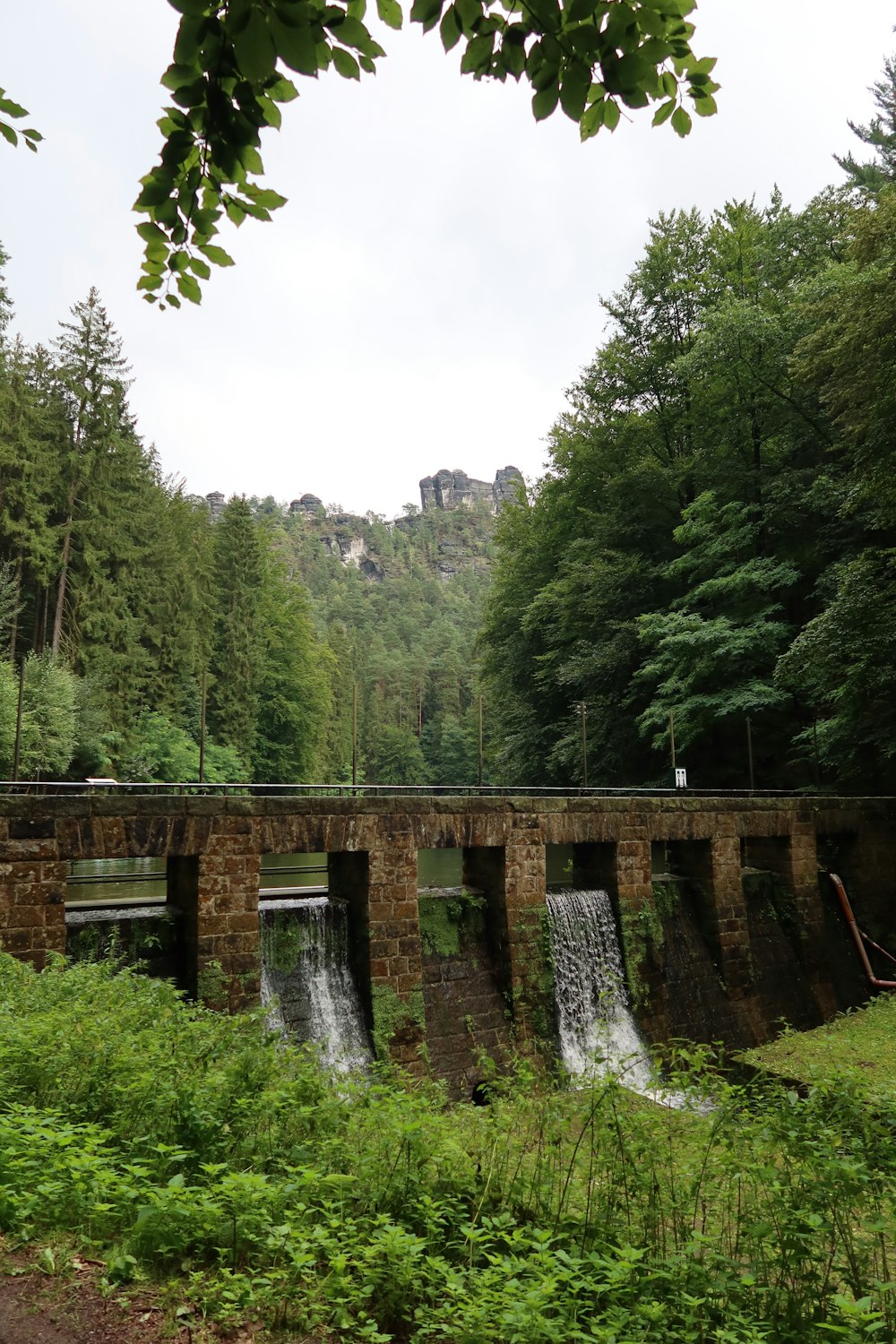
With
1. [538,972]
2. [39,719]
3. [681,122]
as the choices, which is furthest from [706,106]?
[39,719]

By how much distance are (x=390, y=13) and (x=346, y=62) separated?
19 cm

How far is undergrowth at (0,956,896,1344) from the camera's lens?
9.71 feet

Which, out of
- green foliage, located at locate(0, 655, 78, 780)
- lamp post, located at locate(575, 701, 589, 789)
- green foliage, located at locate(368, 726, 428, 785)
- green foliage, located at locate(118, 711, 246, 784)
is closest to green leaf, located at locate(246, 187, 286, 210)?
lamp post, located at locate(575, 701, 589, 789)

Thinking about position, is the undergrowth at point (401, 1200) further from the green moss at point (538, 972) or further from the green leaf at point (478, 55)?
the green moss at point (538, 972)

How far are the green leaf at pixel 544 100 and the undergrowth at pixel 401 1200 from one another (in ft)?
12.4

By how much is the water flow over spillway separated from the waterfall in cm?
312

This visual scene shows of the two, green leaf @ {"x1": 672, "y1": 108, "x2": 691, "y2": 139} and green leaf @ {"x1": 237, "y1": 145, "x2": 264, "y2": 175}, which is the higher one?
green leaf @ {"x1": 672, "y1": 108, "x2": 691, "y2": 139}

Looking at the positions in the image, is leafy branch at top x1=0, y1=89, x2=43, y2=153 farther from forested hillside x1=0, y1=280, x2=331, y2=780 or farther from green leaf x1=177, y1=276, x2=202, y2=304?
forested hillside x1=0, y1=280, x2=331, y2=780

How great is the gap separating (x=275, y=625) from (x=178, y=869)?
125ft

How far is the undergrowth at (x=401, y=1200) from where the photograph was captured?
2.96 metres

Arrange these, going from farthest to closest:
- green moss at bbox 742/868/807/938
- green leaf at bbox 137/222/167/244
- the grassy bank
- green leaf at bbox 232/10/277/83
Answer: green moss at bbox 742/868/807/938
the grassy bank
green leaf at bbox 137/222/167/244
green leaf at bbox 232/10/277/83

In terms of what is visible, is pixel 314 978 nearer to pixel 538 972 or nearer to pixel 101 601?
pixel 538 972

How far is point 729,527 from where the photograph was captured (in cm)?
2238

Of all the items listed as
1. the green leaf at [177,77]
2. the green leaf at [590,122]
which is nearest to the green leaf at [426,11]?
the green leaf at [590,122]
